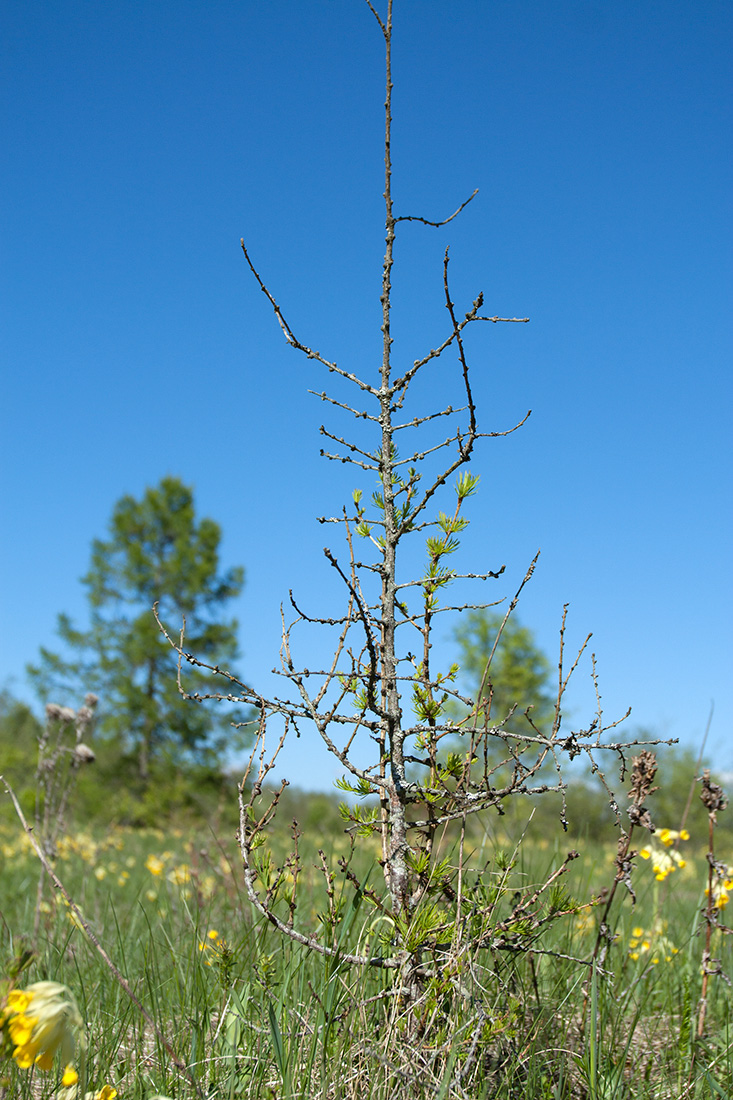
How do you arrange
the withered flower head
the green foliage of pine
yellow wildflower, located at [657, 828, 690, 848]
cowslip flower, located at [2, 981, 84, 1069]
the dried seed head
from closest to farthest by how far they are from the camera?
1. cowslip flower, located at [2, 981, 84, 1069]
2. the dried seed head
3. the withered flower head
4. yellow wildflower, located at [657, 828, 690, 848]
5. the green foliage of pine

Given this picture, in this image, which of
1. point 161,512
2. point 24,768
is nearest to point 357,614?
point 24,768

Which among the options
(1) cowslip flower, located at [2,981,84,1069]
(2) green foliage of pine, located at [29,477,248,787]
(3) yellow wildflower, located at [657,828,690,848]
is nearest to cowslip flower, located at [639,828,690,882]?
(3) yellow wildflower, located at [657,828,690,848]

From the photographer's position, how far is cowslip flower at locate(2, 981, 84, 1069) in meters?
1.28

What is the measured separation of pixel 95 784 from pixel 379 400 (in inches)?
940

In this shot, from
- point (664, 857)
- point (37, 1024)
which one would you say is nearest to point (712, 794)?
point (664, 857)

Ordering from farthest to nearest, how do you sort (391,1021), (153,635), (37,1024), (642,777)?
(153,635), (642,777), (391,1021), (37,1024)

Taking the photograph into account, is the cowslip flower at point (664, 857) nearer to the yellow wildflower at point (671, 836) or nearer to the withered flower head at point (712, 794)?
the yellow wildflower at point (671, 836)

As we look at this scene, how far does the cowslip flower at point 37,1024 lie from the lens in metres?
1.28

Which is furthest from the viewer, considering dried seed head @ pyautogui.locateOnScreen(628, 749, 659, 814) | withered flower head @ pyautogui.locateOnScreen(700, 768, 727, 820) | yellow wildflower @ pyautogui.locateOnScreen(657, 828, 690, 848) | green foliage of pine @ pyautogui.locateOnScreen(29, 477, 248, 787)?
green foliage of pine @ pyautogui.locateOnScreen(29, 477, 248, 787)

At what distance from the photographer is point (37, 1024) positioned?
1.31 m

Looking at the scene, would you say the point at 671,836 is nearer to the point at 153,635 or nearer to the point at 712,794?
the point at 712,794

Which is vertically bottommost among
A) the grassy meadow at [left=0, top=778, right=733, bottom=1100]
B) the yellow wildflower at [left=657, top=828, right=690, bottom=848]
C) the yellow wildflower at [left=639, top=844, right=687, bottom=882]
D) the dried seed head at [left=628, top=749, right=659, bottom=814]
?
the grassy meadow at [left=0, top=778, right=733, bottom=1100]

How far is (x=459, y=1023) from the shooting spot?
2.01m

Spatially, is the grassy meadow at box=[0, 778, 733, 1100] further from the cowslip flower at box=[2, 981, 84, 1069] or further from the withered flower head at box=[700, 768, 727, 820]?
the withered flower head at box=[700, 768, 727, 820]
